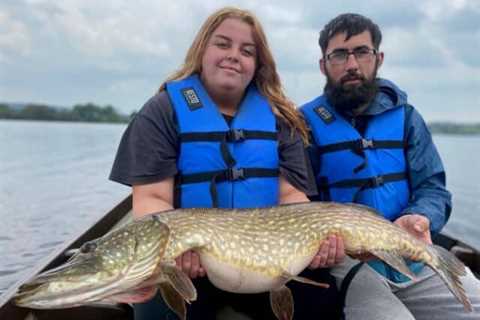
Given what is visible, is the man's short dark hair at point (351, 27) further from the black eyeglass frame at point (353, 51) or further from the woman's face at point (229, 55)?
the woman's face at point (229, 55)

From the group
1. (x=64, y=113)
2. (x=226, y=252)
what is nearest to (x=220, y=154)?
(x=226, y=252)

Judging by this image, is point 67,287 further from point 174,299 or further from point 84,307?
point 84,307

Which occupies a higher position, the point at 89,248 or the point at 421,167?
the point at 421,167

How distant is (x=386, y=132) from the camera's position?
421cm

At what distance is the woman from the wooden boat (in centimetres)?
70

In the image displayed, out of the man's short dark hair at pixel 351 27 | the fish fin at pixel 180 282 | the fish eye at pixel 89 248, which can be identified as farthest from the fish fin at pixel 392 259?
the man's short dark hair at pixel 351 27

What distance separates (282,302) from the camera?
118 inches

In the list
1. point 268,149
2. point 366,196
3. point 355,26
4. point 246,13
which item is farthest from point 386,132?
point 246,13

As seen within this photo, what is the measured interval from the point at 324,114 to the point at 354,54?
1.84 feet

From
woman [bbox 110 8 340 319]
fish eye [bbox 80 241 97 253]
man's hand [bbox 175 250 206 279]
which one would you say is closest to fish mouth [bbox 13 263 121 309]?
fish eye [bbox 80 241 97 253]

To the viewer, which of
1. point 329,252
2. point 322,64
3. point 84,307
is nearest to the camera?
point 329,252

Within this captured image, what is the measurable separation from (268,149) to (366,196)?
0.98 m

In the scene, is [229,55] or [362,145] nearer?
[229,55]

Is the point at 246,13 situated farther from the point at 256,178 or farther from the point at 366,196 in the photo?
the point at 366,196
